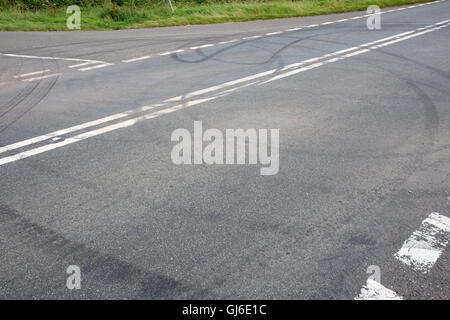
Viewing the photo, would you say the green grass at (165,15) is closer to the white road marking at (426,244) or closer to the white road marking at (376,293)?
the white road marking at (426,244)

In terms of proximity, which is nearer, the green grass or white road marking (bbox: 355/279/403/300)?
white road marking (bbox: 355/279/403/300)

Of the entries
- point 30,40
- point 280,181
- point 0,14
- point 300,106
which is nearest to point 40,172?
point 280,181

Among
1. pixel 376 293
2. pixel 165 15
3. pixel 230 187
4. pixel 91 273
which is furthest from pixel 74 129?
pixel 165 15

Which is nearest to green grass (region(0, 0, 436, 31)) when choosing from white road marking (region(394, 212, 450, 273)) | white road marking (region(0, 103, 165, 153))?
white road marking (region(0, 103, 165, 153))

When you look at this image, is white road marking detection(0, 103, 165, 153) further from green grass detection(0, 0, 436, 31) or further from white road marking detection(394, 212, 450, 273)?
green grass detection(0, 0, 436, 31)

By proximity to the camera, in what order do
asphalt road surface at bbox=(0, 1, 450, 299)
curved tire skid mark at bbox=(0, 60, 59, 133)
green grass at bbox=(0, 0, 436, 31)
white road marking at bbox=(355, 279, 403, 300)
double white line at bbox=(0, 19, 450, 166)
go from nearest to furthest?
white road marking at bbox=(355, 279, 403, 300) → asphalt road surface at bbox=(0, 1, 450, 299) → double white line at bbox=(0, 19, 450, 166) → curved tire skid mark at bbox=(0, 60, 59, 133) → green grass at bbox=(0, 0, 436, 31)

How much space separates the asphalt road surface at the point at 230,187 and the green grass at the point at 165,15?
949 centimetres

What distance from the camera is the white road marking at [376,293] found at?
2590 millimetres

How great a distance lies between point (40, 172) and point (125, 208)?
144cm

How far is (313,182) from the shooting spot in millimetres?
3988

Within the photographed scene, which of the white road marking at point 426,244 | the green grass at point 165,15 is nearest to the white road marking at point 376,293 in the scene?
the white road marking at point 426,244

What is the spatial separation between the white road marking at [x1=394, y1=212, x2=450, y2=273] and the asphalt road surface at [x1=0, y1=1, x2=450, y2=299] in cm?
1

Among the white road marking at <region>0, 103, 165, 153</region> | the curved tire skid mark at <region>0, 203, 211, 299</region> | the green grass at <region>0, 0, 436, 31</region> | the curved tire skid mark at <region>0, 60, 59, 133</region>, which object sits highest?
the green grass at <region>0, 0, 436, 31</region>

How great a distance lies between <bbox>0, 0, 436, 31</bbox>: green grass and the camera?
16891 millimetres
